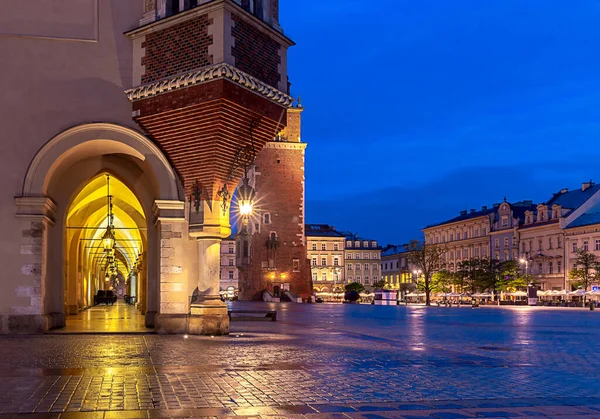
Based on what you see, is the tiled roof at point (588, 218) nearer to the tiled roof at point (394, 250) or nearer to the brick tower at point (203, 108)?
the tiled roof at point (394, 250)

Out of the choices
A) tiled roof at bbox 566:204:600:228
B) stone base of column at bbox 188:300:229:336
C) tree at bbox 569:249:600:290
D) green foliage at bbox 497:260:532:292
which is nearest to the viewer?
stone base of column at bbox 188:300:229:336

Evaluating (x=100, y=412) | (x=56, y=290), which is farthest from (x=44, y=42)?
(x=100, y=412)

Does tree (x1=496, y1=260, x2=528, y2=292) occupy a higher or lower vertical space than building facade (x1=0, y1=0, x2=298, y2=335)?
lower

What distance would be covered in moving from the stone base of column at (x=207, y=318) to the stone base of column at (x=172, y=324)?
40cm

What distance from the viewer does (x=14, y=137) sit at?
20.1m

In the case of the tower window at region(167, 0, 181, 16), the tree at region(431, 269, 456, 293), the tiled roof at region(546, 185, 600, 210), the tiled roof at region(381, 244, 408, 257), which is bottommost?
the tree at region(431, 269, 456, 293)

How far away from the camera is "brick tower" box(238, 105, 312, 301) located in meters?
85.6

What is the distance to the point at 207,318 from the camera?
2017 cm

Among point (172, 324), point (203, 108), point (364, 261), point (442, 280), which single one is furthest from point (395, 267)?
point (203, 108)

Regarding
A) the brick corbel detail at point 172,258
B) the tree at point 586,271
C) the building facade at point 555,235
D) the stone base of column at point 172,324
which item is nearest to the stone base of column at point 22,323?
the stone base of column at point 172,324

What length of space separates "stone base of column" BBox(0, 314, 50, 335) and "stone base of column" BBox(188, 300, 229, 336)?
13.5 ft

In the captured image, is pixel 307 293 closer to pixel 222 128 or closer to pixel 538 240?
pixel 538 240

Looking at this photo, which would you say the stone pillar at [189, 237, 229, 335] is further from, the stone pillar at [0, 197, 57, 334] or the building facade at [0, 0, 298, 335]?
the stone pillar at [0, 197, 57, 334]

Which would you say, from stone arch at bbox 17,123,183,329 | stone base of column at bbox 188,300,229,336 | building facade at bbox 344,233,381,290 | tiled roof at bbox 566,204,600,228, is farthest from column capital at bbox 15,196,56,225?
building facade at bbox 344,233,381,290
